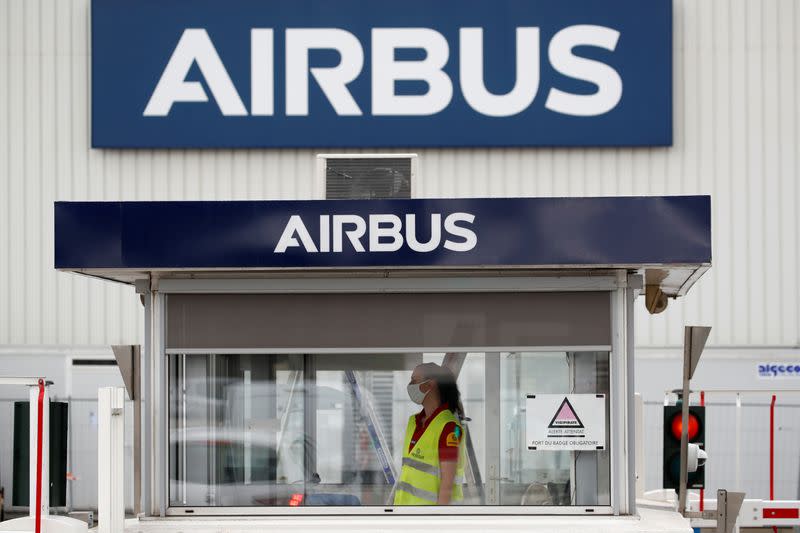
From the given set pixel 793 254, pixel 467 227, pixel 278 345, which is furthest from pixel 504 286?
pixel 793 254

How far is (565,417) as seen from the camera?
7.07 meters

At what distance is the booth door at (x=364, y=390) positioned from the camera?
707cm

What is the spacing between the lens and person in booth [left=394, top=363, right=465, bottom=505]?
23.4 ft

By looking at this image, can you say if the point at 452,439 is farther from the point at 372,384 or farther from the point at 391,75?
the point at 391,75

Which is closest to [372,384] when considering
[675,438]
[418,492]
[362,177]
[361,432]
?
[361,432]

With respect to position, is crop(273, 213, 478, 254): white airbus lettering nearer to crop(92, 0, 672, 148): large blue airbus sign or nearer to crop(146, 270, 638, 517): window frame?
crop(146, 270, 638, 517): window frame

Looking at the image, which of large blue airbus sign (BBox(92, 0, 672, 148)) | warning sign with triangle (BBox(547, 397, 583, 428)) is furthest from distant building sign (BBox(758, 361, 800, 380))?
warning sign with triangle (BBox(547, 397, 583, 428))

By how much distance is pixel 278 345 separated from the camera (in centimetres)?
713

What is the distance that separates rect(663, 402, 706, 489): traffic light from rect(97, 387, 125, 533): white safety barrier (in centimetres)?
454

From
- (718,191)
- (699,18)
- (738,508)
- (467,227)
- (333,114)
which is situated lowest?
(738,508)

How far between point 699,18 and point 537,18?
2465mm

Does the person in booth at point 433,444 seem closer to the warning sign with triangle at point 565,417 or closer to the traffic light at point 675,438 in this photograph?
the warning sign with triangle at point 565,417

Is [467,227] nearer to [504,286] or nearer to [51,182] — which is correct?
[504,286]

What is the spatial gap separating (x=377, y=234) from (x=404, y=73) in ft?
37.8
